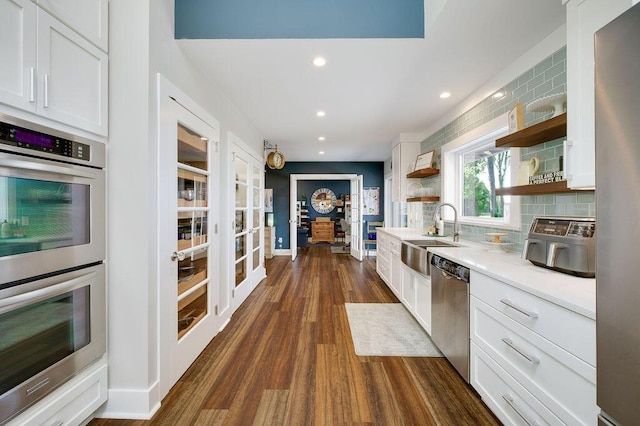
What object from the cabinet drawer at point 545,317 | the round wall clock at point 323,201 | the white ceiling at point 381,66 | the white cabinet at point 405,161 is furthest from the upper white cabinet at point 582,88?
the round wall clock at point 323,201

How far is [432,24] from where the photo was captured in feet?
5.55

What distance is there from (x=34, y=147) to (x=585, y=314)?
2.22m

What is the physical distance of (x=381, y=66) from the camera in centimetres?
214

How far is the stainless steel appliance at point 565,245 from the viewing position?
4.08ft

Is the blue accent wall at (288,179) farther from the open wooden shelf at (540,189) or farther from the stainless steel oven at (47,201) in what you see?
the stainless steel oven at (47,201)

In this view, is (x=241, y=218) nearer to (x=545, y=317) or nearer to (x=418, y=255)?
(x=418, y=255)

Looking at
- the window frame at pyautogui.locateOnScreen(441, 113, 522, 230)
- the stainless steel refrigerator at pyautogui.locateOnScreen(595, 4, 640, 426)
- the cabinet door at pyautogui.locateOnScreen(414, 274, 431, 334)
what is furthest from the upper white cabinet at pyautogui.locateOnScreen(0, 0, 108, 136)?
the window frame at pyautogui.locateOnScreen(441, 113, 522, 230)

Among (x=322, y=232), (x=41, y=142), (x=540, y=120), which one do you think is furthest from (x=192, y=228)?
(x=322, y=232)

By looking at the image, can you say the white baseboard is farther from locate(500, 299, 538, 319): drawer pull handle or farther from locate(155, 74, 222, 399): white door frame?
locate(500, 299, 538, 319): drawer pull handle

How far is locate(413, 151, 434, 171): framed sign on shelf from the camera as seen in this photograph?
141 inches

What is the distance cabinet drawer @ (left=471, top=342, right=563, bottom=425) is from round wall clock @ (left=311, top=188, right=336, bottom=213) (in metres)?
8.48

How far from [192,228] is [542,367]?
2.23 metres

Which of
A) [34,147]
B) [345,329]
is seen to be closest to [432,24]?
[34,147]

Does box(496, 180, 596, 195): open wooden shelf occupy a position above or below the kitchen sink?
above
